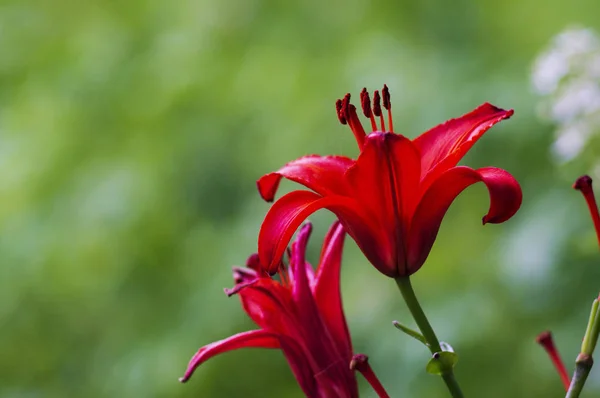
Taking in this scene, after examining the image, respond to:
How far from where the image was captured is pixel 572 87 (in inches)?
31.9

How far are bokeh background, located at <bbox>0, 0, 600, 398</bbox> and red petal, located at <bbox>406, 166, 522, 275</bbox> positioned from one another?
495mm

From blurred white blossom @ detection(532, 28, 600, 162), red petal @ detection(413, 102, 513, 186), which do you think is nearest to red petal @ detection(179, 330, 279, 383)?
red petal @ detection(413, 102, 513, 186)

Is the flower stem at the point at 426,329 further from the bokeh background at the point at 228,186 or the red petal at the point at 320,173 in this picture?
the bokeh background at the point at 228,186

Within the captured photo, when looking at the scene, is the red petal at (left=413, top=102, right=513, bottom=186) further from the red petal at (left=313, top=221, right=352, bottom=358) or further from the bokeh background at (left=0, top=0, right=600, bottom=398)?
the bokeh background at (left=0, top=0, right=600, bottom=398)

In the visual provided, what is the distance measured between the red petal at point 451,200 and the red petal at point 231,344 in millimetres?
76

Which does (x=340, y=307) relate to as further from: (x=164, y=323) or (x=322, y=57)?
(x=322, y=57)

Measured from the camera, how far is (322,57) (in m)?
1.41

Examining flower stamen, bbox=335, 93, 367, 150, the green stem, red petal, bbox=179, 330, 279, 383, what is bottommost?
the green stem

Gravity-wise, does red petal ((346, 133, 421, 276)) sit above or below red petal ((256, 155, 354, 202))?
below

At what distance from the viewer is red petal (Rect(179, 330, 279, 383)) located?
0.37 meters

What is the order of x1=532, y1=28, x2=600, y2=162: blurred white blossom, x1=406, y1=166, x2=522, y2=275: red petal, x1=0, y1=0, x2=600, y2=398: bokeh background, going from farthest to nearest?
x1=0, y1=0, x2=600, y2=398: bokeh background < x1=532, y1=28, x2=600, y2=162: blurred white blossom < x1=406, y1=166, x2=522, y2=275: red petal

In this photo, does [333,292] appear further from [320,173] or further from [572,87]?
[572,87]

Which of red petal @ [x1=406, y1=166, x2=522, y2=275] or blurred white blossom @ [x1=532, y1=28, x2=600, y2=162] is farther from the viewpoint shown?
blurred white blossom @ [x1=532, y1=28, x2=600, y2=162]

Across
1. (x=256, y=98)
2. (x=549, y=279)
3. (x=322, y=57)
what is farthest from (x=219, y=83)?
(x=549, y=279)
